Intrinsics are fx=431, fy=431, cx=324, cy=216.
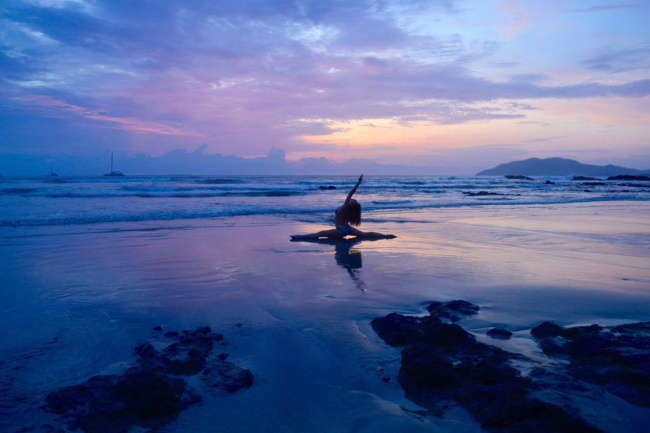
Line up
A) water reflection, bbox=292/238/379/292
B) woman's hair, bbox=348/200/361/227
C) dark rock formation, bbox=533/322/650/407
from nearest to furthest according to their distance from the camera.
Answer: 1. dark rock formation, bbox=533/322/650/407
2. water reflection, bbox=292/238/379/292
3. woman's hair, bbox=348/200/361/227

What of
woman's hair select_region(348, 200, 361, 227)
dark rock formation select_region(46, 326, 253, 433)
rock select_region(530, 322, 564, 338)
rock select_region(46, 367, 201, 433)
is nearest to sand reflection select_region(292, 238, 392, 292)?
woman's hair select_region(348, 200, 361, 227)

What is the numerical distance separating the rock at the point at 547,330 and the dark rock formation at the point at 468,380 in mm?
668

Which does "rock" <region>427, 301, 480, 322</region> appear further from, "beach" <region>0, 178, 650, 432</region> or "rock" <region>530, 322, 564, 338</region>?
"rock" <region>530, 322, 564, 338</region>

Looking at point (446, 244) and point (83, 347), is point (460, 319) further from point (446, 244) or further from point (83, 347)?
point (446, 244)

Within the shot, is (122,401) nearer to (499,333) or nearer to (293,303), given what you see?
(293,303)

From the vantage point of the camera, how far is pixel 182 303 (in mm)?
5273

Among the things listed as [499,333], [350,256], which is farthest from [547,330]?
[350,256]

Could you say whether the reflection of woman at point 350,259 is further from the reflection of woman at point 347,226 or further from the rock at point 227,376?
the rock at point 227,376

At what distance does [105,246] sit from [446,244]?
7.51 meters

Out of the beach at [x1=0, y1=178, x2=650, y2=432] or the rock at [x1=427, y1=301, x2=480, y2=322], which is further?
the rock at [x1=427, y1=301, x2=480, y2=322]

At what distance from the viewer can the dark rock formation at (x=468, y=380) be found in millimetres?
2658

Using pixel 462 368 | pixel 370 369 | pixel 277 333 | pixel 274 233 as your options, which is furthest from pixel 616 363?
pixel 274 233

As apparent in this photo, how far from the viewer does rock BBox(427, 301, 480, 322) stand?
4746mm

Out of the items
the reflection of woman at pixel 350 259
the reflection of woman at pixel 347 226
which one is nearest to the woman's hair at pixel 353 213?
the reflection of woman at pixel 347 226
